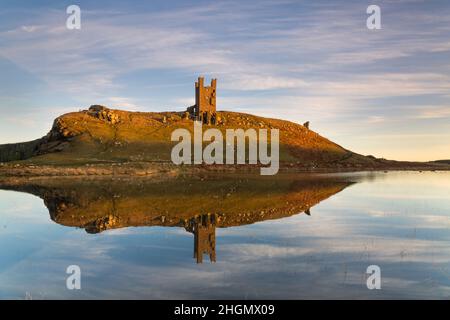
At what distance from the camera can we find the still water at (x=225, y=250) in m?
15.6

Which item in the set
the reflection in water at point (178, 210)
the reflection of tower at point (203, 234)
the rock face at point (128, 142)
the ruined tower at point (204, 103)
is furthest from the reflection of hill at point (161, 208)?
the ruined tower at point (204, 103)

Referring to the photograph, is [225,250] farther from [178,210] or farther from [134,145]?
[134,145]

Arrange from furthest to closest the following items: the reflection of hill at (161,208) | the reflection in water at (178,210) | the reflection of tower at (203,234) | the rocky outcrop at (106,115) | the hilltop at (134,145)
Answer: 1. the rocky outcrop at (106,115)
2. the hilltop at (134,145)
3. the reflection of hill at (161,208)
4. the reflection in water at (178,210)
5. the reflection of tower at (203,234)

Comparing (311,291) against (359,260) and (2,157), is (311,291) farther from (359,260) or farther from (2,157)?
(2,157)

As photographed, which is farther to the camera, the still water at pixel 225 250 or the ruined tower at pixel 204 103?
the ruined tower at pixel 204 103

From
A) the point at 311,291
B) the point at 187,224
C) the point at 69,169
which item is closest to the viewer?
the point at 311,291

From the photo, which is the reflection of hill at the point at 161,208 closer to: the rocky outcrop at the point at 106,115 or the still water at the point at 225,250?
the still water at the point at 225,250

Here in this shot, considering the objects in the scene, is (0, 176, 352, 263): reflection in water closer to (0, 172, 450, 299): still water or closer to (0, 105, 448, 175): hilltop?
(0, 172, 450, 299): still water

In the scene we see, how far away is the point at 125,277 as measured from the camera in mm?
17141

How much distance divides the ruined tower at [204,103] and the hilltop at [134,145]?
365 centimetres

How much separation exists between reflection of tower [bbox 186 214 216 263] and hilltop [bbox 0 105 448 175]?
7961cm

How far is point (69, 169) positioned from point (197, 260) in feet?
262

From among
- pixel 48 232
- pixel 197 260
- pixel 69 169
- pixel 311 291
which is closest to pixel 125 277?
pixel 197 260

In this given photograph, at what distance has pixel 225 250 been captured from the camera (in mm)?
22141
